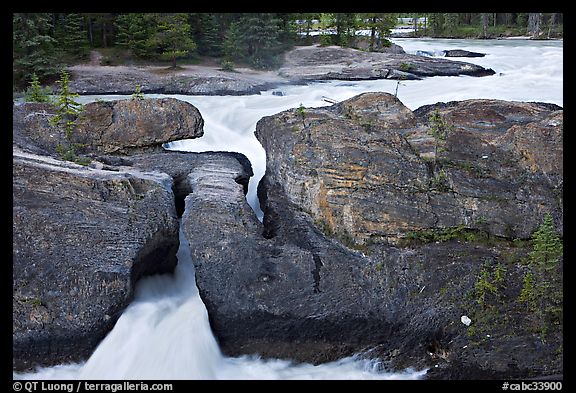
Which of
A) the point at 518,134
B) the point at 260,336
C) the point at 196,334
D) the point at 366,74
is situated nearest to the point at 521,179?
the point at 518,134

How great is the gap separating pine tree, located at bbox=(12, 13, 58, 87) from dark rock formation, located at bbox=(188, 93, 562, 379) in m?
15.6

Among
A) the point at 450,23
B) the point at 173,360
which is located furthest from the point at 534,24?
the point at 173,360

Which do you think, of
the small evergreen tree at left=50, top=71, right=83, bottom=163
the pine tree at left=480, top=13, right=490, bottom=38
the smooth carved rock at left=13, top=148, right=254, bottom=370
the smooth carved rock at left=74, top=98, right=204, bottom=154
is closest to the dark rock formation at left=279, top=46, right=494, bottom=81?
the smooth carved rock at left=74, top=98, right=204, bottom=154

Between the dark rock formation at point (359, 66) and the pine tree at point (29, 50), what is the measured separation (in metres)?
10.7

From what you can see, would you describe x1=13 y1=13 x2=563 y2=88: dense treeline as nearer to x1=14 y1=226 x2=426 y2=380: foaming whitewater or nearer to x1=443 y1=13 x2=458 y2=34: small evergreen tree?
x1=443 y1=13 x2=458 y2=34: small evergreen tree

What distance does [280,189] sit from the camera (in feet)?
35.1

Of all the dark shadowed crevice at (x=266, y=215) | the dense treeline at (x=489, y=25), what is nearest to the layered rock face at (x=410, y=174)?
the dark shadowed crevice at (x=266, y=215)

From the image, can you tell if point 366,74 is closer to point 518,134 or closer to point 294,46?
point 294,46

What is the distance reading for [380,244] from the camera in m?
9.11

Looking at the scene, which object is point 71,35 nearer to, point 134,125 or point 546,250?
point 134,125

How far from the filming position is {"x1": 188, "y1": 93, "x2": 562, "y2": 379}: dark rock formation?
7.81 m

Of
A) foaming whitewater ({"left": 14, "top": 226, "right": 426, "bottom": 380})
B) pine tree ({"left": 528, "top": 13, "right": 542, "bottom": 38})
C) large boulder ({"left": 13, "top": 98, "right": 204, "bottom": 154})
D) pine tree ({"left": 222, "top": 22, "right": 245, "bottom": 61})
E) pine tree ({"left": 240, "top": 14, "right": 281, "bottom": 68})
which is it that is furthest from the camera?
pine tree ({"left": 528, "top": 13, "right": 542, "bottom": 38})

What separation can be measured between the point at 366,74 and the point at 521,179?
1587cm
